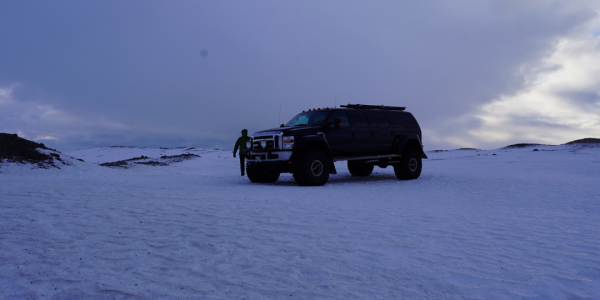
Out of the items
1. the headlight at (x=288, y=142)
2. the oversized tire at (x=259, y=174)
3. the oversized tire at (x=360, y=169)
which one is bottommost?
the oversized tire at (x=259, y=174)

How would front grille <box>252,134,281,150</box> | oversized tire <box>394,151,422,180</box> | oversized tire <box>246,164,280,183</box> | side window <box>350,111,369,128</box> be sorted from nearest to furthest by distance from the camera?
front grille <box>252,134,281,150</box> → side window <box>350,111,369,128</box> → oversized tire <box>246,164,280,183</box> → oversized tire <box>394,151,422,180</box>

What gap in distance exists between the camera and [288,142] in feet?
34.5

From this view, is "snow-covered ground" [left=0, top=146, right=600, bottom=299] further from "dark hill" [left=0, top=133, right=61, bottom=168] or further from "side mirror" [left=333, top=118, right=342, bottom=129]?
"dark hill" [left=0, top=133, right=61, bottom=168]

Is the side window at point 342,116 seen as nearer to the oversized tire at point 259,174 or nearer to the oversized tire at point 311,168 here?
the oversized tire at point 311,168

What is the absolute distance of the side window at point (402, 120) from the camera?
12930 mm

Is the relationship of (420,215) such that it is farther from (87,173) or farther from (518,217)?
(87,173)

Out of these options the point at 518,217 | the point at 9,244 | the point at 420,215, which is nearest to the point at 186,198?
the point at 9,244

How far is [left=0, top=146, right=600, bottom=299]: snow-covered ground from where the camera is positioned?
3314mm

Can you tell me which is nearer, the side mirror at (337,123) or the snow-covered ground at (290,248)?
the snow-covered ground at (290,248)

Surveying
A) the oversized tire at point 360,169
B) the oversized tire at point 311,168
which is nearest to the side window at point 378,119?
the oversized tire at point 311,168

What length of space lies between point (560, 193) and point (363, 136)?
17.5 feet

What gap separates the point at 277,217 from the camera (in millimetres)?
6000

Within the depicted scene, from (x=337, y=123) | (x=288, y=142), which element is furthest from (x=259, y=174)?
(x=337, y=123)

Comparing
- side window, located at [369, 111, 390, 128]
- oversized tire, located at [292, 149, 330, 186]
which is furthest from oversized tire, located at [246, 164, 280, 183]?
side window, located at [369, 111, 390, 128]
